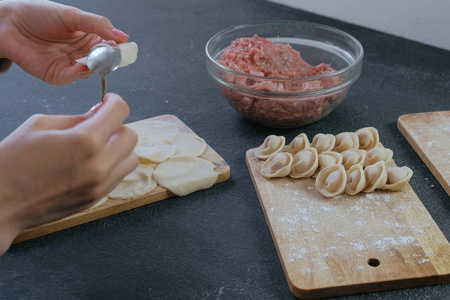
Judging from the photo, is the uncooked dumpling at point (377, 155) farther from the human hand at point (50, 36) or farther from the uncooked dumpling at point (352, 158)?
the human hand at point (50, 36)

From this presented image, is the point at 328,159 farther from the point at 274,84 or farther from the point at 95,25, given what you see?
the point at 95,25

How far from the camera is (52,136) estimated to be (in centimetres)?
81

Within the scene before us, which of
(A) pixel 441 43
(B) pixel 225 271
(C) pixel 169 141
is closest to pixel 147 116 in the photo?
(C) pixel 169 141

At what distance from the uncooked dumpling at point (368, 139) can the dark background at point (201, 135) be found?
0.26 feet

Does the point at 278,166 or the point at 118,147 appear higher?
the point at 118,147

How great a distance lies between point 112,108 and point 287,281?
0.44 meters

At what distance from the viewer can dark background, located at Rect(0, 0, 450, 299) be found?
979 mm

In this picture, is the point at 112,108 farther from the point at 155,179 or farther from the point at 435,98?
the point at 435,98

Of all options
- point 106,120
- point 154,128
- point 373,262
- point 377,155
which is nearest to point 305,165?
point 377,155

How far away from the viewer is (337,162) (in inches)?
48.9

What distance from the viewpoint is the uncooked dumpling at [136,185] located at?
1164mm

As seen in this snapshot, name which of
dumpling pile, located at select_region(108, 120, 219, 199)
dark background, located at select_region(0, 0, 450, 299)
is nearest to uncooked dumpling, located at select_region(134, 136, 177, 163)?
dumpling pile, located at select_region(108, 120, 219, 199)

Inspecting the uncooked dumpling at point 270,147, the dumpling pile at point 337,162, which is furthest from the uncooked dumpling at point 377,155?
the uncooked dumpling at point 270,147

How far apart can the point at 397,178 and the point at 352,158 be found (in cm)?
11
